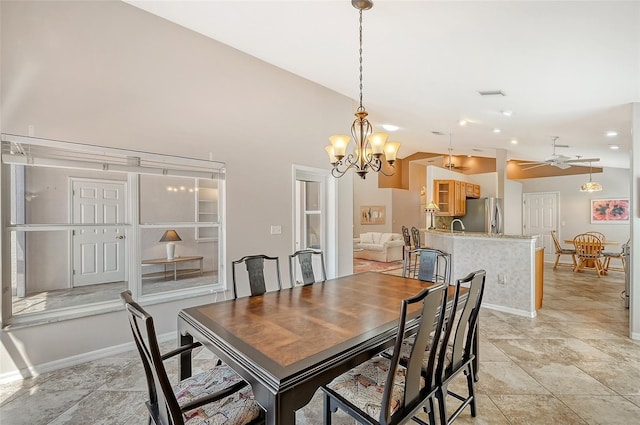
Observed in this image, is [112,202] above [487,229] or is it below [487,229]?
above

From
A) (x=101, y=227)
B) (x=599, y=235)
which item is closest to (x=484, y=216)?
(x=599, y=235)

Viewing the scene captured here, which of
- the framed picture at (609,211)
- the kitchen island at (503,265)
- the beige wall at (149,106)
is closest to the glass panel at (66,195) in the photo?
the beige wall at (149,106)

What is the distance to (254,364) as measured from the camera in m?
1.21

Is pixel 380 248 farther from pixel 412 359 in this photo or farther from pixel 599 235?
pixel 412 359

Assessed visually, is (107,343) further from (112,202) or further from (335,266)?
(335,266)

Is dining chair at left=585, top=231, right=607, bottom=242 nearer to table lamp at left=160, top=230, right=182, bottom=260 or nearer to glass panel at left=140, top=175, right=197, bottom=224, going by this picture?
glass panel at left=140, top=175, right=197, bottom=224

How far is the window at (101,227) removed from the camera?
2520mm

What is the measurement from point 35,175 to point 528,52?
4469 millimetres

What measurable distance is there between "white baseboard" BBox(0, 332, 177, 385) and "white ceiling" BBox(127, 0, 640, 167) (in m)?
3.38

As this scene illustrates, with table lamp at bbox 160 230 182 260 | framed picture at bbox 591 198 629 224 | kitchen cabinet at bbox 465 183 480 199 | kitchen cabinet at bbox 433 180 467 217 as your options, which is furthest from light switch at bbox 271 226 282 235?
framed picture at bbox 591 198 629 224

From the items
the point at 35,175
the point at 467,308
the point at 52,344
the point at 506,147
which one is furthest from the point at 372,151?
the point at 506,147

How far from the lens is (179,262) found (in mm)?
3451

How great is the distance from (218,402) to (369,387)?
29.8 inches

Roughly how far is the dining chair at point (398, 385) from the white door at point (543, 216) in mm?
9280
